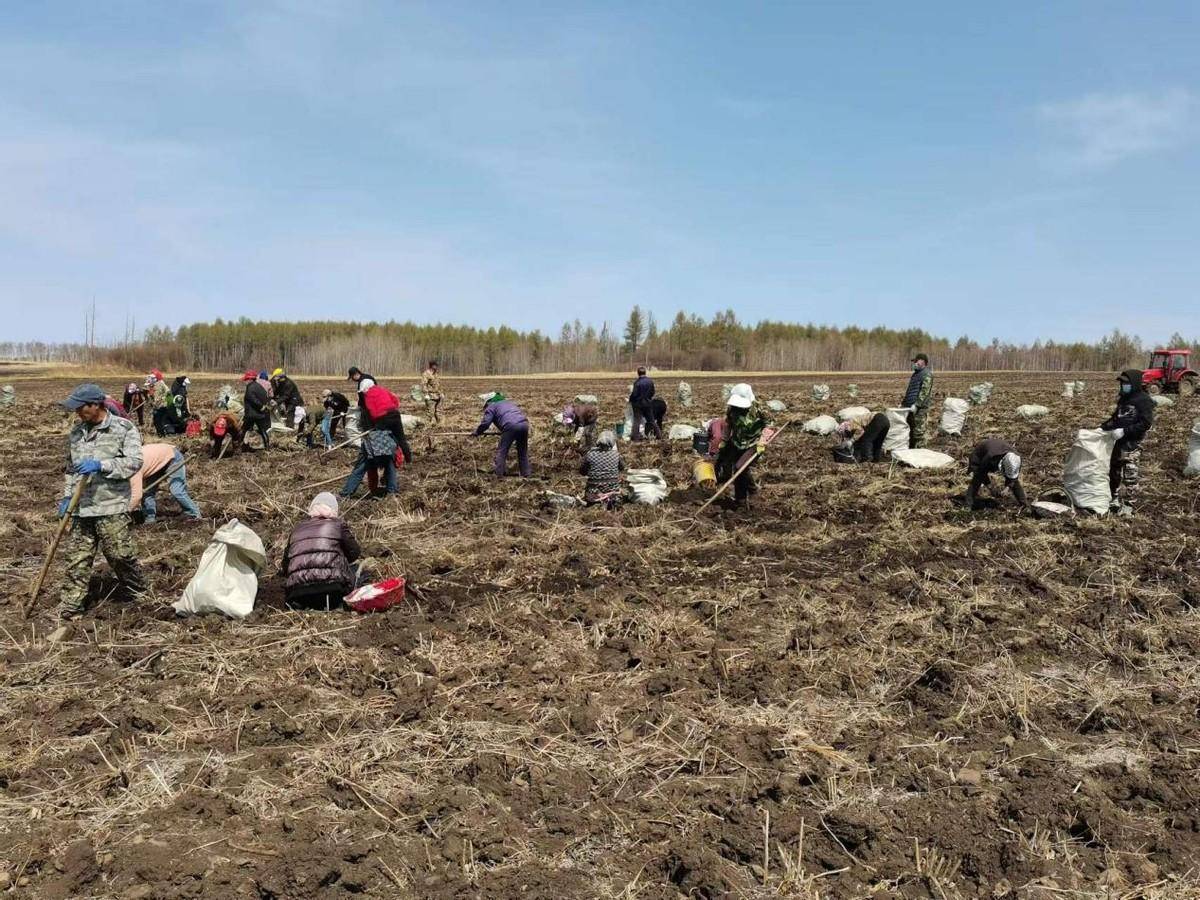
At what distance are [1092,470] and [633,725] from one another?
6718mm

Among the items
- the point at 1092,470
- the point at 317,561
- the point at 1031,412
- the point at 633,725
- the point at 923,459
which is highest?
the point at 1031,412

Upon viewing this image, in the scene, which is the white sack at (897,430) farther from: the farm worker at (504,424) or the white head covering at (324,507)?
the white head covering at (324,507)

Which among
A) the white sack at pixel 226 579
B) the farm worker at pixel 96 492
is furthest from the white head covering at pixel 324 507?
the farm worker at pixel 96 492

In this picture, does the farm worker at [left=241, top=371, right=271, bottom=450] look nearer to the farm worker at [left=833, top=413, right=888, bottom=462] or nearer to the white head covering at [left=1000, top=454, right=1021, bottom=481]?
the farm worker at [left=833, top=413, right=888, bottom=462]

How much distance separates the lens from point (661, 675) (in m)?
4.74

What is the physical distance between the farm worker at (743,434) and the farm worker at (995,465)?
7.63 feet

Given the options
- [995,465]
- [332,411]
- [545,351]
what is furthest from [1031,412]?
[545,351]

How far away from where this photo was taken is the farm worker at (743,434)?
29.3 ft

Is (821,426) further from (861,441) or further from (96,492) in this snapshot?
(96,492)

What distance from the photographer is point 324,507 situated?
19.2 ft

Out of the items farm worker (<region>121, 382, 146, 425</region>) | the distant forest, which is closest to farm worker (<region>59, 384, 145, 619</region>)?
farm worker (<region>121, 382, 146, 425</region>)

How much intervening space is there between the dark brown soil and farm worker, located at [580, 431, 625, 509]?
1169 millimetres

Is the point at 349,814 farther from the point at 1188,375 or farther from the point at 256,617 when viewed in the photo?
the point at 1188,375

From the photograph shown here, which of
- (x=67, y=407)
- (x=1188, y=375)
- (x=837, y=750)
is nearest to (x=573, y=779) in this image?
(x=837, y=750)
